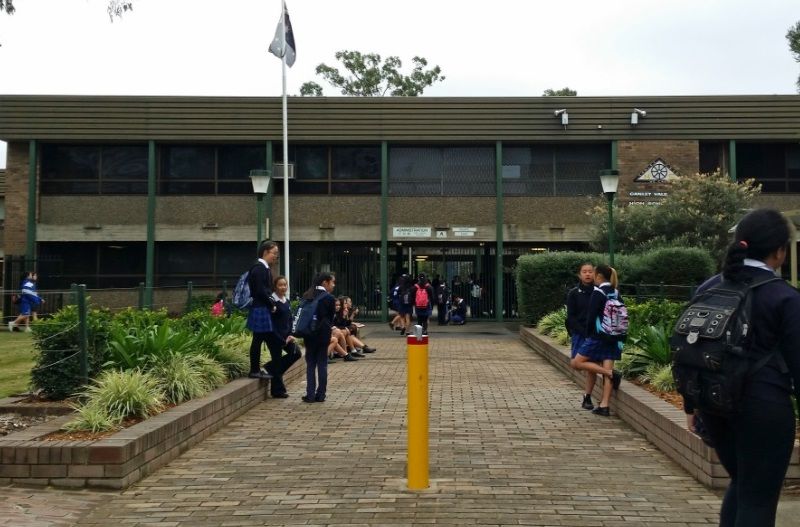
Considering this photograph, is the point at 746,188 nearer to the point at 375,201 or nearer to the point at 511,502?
the point at 375,201

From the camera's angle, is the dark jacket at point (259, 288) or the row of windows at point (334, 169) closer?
the dark jacket at point (259, 288)

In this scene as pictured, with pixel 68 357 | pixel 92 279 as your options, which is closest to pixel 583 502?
pixel 68 357

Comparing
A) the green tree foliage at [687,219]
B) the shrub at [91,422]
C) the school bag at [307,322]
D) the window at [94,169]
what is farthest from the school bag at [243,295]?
the window at [94,169]

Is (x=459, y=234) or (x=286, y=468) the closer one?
(x=286, y=468)

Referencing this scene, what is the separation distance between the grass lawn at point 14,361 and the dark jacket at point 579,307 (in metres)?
5.73

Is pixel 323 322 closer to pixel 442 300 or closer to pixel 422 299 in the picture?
pixel 422 299

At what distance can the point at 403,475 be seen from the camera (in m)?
6.12

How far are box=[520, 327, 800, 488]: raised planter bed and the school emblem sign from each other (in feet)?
62.6

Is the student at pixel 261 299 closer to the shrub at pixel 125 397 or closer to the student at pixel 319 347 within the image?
the student at pixel 319 347

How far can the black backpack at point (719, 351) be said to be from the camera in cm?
324

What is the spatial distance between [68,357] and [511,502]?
443 centimetres

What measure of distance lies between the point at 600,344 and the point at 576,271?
11.2m

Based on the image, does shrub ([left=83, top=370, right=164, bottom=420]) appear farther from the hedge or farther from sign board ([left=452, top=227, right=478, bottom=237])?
sign board ([left=452, top=227, right=478, bottom=237])

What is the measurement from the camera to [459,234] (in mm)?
27906
